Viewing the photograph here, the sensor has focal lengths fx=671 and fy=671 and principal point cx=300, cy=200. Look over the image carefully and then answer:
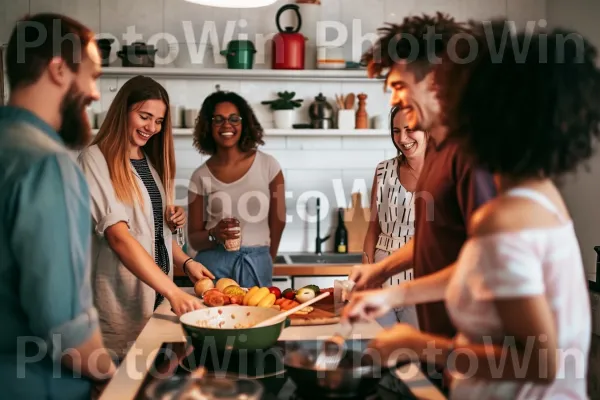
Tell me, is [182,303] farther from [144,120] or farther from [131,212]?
[144,120]

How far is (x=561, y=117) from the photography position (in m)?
1.01

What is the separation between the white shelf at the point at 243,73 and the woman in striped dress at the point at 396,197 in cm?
117

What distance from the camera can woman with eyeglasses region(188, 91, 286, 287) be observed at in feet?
10.9

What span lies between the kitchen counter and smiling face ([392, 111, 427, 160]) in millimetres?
1051

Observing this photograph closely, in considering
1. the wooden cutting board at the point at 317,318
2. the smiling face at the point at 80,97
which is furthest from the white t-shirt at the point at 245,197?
the smiling face at the point at 80,97

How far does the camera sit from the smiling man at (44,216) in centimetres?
133

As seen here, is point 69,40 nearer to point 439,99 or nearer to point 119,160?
point 439,99

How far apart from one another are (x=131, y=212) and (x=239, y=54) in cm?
188

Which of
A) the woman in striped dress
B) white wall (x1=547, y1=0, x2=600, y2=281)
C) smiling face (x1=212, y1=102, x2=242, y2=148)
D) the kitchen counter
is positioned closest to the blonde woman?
the kitchen counter

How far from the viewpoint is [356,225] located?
4383 mm

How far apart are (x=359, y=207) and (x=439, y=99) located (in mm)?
2938

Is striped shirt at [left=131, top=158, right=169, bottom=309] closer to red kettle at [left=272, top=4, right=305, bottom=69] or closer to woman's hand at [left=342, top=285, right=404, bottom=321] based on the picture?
woman's hand at [left=342, top=285, right=404, bottom=321]

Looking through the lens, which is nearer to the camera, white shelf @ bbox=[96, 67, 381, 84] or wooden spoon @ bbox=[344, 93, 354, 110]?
white shelf @ bbox=[96, 67, 381, 84]

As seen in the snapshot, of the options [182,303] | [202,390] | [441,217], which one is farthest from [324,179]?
[202,390]
